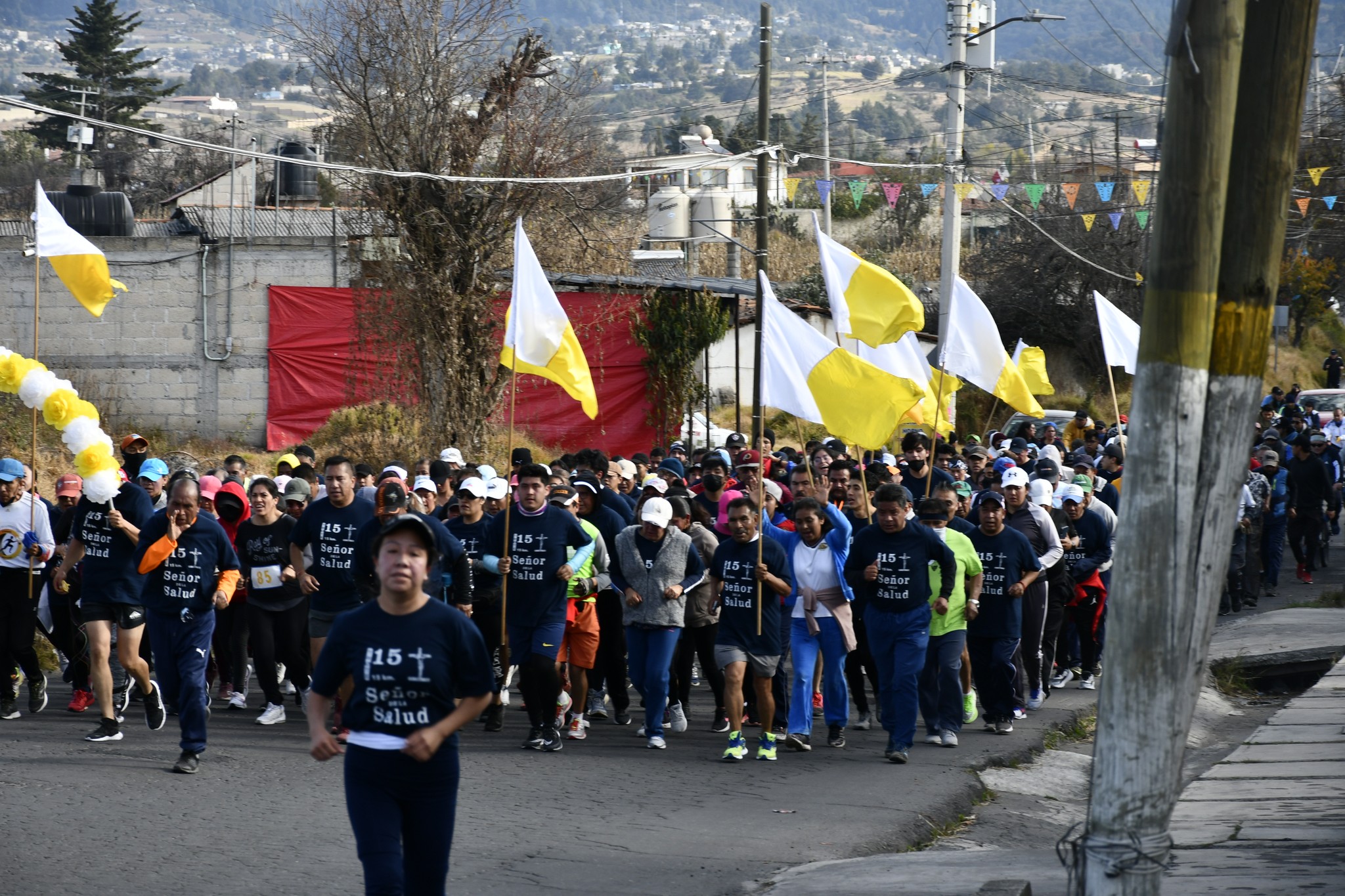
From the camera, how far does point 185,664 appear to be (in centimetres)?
909

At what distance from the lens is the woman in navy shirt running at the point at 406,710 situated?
204 inches

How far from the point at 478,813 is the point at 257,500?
11.9ft

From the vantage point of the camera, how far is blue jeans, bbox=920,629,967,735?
34.1 ft

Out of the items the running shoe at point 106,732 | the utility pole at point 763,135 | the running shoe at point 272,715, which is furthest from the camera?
the utility pole at point 763,135

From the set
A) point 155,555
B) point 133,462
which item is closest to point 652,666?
point 155,555

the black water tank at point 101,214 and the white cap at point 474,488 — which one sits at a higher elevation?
the black water tank at point 101,214

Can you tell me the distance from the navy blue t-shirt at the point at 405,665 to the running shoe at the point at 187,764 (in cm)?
400

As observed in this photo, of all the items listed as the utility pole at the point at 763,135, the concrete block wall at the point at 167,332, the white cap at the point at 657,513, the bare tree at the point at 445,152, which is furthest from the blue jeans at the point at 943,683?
the concrete block wall at the point at 167,332

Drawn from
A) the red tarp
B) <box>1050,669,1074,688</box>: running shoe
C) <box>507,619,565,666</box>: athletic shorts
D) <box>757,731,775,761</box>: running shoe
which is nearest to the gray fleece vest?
<box>507,619,565,666</box>: athletic shorts

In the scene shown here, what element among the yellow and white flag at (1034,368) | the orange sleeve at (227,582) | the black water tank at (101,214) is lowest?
the orange sleeve at (227,582)

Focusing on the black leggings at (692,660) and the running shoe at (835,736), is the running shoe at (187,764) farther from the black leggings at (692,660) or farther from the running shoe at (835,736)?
the running shoe at (835,736)

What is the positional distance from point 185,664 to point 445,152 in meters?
14.7

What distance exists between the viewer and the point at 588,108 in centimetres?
2562

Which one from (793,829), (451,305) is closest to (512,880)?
(793,829)
